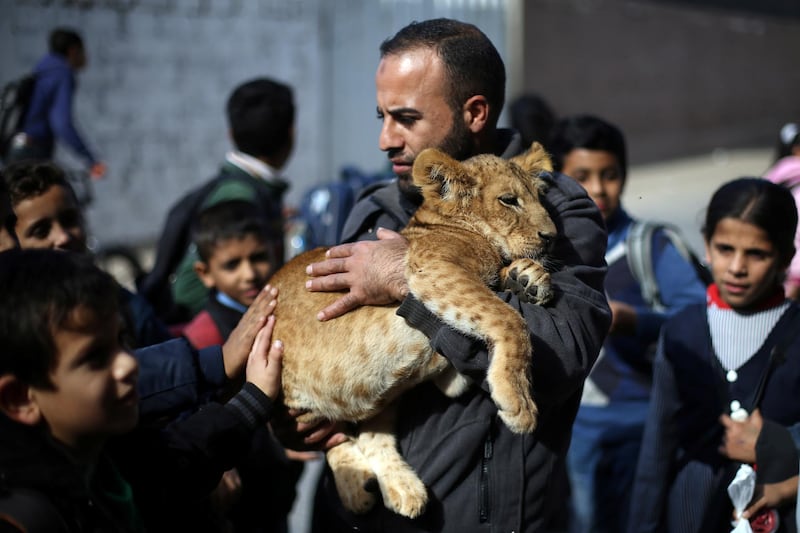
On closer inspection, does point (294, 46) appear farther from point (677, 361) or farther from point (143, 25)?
point (677, 361)

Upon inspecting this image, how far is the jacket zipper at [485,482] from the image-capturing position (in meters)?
2.59

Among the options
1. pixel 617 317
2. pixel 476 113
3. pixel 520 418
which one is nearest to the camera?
pixel 520 418

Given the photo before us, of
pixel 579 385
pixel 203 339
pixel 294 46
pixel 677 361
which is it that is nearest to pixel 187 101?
pixel 294 46

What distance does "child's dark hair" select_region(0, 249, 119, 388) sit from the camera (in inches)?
76.0

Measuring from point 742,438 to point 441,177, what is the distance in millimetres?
1585

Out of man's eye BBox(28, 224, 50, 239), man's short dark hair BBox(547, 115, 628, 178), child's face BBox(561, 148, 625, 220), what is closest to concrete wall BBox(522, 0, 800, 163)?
man's short dark hair BBox(547, 115, 628, 178)

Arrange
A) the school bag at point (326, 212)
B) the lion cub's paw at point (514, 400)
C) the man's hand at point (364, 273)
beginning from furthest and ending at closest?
the school bag at point (326, 212) < the man's hand at point (364, 273) < the lion cub's paw at point (514, 400)

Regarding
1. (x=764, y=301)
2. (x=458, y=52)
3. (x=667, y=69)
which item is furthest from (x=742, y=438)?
(x=667, y=69)

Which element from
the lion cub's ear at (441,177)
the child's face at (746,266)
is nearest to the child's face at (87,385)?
the lion cub's ear at (441,177)

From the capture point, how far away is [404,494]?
2590mm

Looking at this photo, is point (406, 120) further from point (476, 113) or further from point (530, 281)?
point (530, 281)

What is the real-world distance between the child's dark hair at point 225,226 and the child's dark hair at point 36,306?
7.51ft

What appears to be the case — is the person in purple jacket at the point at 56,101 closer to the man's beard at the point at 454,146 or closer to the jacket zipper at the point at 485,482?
the man's beard at the point at 454,146

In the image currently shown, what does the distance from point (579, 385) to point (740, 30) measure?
21.1 metres
